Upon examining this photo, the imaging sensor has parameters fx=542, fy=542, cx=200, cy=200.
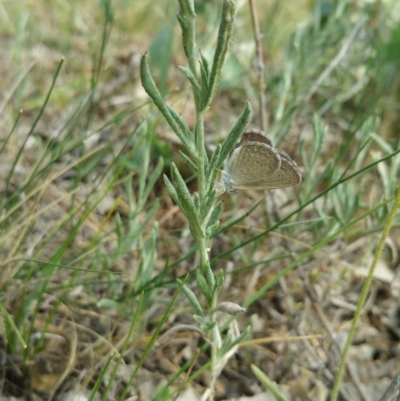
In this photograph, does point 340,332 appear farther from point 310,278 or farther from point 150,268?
point 150,268

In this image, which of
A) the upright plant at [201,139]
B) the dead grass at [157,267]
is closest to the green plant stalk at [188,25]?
the upright plant at [201,139]

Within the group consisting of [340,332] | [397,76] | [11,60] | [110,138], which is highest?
[397,76]

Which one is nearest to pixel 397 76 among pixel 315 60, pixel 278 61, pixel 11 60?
pixel 315 60

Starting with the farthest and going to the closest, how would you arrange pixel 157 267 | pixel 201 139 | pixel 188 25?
pixel 157 267 < pixel 201 139 < pixel 188 25

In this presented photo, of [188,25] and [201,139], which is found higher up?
[188,25]

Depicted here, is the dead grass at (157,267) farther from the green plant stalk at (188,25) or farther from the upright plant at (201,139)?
the green plant stalk at (188,25)

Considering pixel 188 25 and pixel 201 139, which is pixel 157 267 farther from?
pixel 188 25

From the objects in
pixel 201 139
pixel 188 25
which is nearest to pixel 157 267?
pixel 201 139

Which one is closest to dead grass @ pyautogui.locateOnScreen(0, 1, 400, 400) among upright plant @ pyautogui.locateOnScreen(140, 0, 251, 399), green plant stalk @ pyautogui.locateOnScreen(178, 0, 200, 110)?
upright plant @ pyautogui.locateOnScreen(140, 0, 251, 399)
